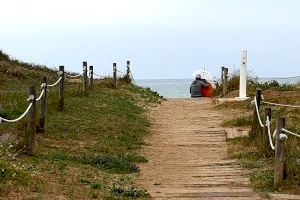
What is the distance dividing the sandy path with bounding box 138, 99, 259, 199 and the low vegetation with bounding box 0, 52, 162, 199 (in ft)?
1.14

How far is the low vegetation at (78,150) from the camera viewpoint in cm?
783

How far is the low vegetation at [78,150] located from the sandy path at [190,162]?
348mm

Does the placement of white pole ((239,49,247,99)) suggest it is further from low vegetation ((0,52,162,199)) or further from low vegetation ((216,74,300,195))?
low vegetation ((0,52,162,199))

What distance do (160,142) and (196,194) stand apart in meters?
5.26

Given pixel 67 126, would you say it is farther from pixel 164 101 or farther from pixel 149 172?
pixel 164 101

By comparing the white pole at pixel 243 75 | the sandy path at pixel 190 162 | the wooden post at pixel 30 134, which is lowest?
the sandy path at pixel 190 162

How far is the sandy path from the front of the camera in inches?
334

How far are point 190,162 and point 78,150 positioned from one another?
211cm

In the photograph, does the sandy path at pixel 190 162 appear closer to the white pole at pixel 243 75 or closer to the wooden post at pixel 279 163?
the wooden post at pixel 279 163

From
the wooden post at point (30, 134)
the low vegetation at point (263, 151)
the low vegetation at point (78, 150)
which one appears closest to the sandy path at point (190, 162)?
the low vegetation at point (263, 151)

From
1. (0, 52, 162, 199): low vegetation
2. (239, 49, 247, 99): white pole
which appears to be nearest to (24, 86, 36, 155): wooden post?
(0, 52, 162, 199): low vegetation

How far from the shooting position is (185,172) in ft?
33.3

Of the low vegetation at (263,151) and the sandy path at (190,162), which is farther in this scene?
the low vegetation at (263,151)

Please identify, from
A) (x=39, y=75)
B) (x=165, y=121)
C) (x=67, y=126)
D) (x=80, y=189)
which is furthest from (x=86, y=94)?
(x=80, y=189)
